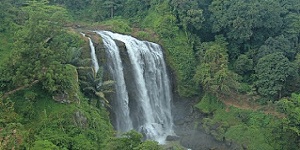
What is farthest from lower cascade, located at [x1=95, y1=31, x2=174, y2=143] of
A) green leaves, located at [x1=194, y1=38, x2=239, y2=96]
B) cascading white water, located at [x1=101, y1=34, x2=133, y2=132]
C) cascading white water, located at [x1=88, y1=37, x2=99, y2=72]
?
green leaves, located at [x1=194, y1=38, x2=239, y2=96]

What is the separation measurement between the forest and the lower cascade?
1417 millimetres

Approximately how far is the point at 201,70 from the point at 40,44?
12934 millimetres

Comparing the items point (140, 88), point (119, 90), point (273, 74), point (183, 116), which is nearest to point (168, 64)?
point (140, 88)

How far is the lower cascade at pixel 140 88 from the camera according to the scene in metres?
25.0

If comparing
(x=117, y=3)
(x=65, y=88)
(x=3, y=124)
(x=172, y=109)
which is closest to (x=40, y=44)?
(x=65, y=88)

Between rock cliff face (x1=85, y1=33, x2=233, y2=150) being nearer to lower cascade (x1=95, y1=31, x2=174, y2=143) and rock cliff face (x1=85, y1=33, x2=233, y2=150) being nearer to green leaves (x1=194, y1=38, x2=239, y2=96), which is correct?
lower cascade (x1=95, y1=31, x2=174, y2=143)

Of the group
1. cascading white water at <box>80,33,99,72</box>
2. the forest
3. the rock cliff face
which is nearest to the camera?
the forest

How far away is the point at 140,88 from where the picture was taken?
2627cm

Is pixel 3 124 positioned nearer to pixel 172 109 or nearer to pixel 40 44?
pixel 40 44

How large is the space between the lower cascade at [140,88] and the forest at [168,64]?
1417 mm

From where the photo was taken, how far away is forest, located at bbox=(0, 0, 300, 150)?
58.8ft

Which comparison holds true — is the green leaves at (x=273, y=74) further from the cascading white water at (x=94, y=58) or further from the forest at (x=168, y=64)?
the cascading white water at (x=94, y=58)

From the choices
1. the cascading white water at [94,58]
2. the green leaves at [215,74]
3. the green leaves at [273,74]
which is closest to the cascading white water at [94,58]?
the cascading white water at [94,58]

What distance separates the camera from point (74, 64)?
22.3 metres
